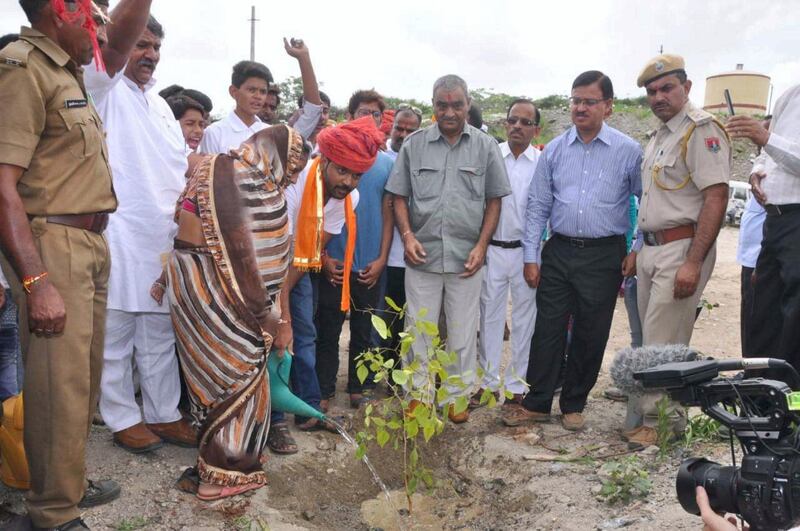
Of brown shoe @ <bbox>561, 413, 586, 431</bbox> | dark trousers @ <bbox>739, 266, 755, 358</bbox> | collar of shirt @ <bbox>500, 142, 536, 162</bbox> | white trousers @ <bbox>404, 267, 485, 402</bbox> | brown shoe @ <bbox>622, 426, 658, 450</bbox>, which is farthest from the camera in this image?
collar of shirt @ <bbox>500, 142, 536, 162</bbox>

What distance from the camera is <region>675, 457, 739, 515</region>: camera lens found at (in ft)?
5.73

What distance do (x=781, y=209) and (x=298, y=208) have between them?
2629 mm

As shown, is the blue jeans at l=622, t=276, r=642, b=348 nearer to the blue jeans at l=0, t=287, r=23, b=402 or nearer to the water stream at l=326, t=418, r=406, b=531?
the water stream at l=326, t=418, r=406, b=531

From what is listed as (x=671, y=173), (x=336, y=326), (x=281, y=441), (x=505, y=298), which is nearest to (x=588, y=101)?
(x=671, y=173)

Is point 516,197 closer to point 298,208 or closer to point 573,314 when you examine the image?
point 573,314

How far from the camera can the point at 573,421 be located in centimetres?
440

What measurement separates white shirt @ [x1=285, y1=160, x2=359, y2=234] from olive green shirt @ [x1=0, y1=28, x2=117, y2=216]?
1302mm

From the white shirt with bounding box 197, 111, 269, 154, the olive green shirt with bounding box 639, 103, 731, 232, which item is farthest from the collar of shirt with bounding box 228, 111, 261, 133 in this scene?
the olive green shirt with bounding box 639, 103, 731, 232

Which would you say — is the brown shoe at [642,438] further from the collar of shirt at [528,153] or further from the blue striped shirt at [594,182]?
the collar of shirt at [528,153]

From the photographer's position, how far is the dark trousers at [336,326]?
4418 millimetres

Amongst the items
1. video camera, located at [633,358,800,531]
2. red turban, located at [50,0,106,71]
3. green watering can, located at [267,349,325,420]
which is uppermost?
red turban, located at [50,0,106,71]

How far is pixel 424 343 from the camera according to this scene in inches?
179

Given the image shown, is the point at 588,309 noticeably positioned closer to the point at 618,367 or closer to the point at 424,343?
the point at 424,343

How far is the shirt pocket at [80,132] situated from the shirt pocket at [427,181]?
7.22ft
